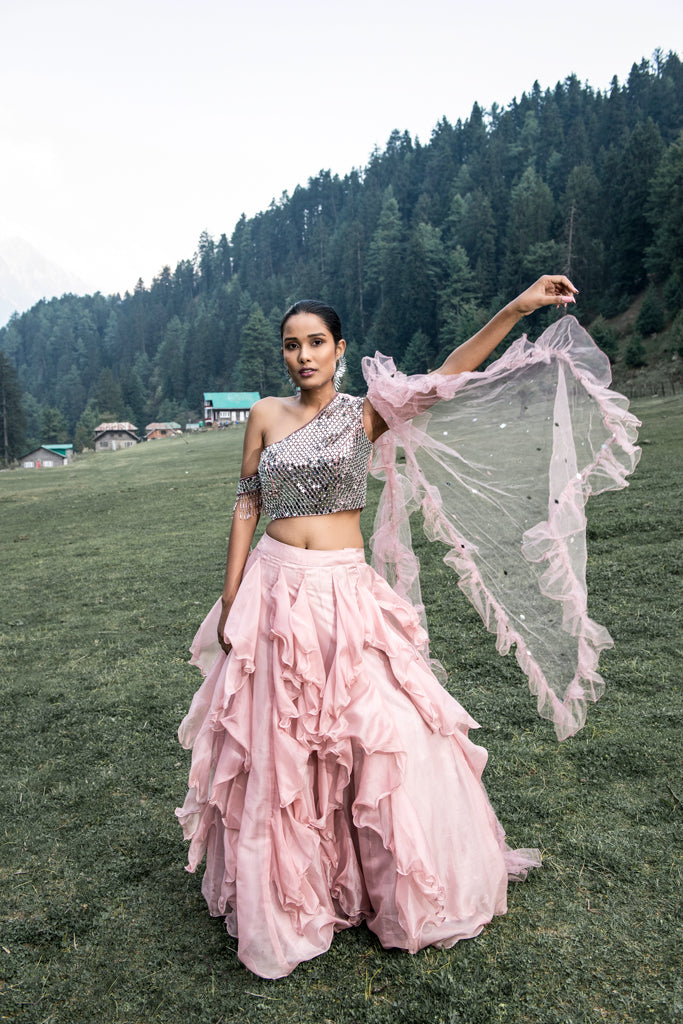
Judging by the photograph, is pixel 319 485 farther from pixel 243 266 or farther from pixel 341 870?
pixel 243 266

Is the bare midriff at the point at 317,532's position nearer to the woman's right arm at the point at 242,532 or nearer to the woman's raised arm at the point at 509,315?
the woman's right arm at the point at 242,532

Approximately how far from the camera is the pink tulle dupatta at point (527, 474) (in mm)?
3150

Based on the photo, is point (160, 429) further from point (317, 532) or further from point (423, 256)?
point (317, 532)

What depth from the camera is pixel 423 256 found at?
7756 centimetres

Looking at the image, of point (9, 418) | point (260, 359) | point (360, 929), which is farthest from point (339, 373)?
point (260, 359)

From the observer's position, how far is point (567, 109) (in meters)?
105

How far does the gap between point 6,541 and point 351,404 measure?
1335 centimetres

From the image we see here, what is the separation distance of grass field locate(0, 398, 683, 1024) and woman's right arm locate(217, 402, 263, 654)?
4.20 ft

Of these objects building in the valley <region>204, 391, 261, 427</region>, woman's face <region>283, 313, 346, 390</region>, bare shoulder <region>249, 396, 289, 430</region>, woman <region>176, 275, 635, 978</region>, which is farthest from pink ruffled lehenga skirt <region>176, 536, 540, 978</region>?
building in the valley <region>204, 391, 261, 427</region>

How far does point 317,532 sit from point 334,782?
99cm

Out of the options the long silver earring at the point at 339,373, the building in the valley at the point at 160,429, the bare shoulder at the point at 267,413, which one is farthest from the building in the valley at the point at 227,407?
the bare shoulder at the point at 267,413

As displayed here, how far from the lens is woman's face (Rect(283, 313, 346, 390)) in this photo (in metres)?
3.36

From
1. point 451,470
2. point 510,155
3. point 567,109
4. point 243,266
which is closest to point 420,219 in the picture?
point 510,155

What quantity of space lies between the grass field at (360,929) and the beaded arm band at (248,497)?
5.77 feet
